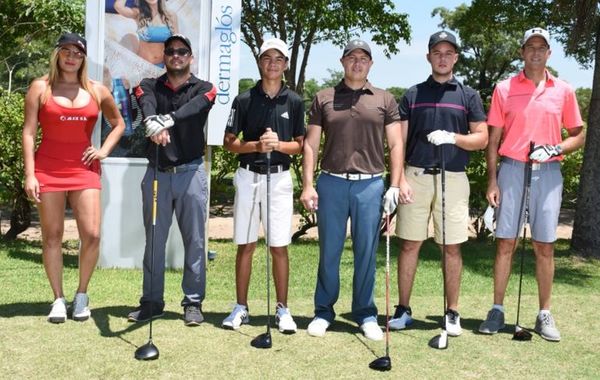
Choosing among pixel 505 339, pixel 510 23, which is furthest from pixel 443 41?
pixel 510 23

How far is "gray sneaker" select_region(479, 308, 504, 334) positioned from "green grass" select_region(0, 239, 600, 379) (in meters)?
0.07

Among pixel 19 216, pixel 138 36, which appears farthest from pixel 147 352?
pixel 19 216

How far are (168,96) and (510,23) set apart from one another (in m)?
11.1

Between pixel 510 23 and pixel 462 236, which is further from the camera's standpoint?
pixel 510 23

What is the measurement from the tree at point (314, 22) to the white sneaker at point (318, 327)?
13.7 m

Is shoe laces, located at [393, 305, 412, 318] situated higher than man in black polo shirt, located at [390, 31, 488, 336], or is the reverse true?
man in black polo shirt, located at [390, 31, 488, 336]

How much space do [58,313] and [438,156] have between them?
3272 millimetres

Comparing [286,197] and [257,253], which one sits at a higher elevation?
[286,197]

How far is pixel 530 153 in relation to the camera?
510 cm

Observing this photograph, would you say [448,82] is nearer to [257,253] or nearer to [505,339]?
[505,339]

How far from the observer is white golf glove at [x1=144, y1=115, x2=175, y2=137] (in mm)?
4828

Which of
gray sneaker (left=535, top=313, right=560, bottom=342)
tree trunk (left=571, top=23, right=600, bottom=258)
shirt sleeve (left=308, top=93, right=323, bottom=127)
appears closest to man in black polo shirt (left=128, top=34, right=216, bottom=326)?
shirt sleeve (left=308, top=93, right=323, bottom=127)

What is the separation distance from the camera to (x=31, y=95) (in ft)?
16.8

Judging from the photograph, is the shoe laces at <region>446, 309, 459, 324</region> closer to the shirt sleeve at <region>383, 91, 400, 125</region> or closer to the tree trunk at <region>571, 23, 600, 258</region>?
the shirt sleeve at <region>383, 91, 400, 125</region>
